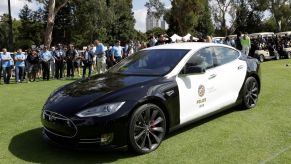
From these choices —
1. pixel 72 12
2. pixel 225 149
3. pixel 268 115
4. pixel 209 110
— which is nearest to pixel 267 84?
pixel 268 115

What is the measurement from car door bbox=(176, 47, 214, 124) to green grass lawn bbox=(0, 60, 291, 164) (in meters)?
0.37

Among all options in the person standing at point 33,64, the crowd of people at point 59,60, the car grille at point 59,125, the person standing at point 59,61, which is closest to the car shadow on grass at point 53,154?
the car grille at point 59,125

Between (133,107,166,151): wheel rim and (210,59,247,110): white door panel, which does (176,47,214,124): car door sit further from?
(133,107,166,151): wheel rim

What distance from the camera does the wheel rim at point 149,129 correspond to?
5.62 metres

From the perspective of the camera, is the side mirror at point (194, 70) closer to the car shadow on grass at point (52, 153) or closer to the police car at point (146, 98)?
the police car at point (146, 98)

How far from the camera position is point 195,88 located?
6559 millimetres

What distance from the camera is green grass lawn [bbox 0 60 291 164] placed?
18.0 feet

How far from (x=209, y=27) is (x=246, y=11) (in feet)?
26.2

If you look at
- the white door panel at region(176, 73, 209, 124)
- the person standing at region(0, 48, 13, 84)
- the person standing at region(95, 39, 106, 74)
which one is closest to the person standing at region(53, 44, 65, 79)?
the person standing at region(0, 48, 13, 84)

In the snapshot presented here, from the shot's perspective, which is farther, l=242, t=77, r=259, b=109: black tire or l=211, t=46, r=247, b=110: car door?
l=242, t=77, r=259, b=109: black tire

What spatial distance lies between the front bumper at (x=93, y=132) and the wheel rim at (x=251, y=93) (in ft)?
11.7

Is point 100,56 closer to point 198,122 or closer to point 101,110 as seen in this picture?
point 198,122

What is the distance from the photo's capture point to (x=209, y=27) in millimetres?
66688

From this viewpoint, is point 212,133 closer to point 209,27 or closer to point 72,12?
point 72,12
